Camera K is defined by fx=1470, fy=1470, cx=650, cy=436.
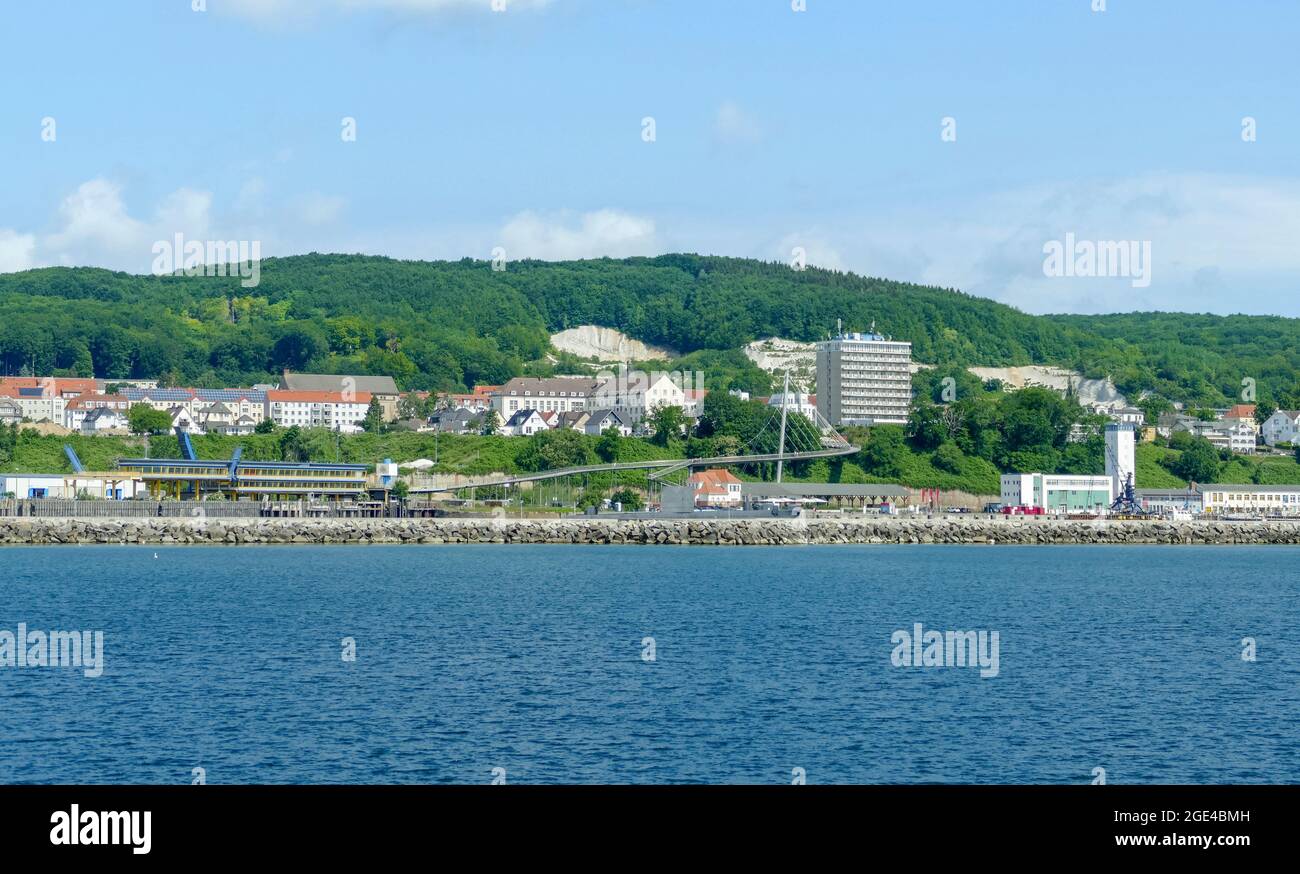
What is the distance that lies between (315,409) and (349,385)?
8.43 m

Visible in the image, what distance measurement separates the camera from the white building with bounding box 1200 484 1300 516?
10700cm

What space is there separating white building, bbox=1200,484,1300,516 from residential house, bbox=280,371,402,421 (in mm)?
73287

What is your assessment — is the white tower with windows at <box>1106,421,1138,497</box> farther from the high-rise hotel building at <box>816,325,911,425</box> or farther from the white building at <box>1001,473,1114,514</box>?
the high-rise hotel building at <box>816,325,911,425</box>

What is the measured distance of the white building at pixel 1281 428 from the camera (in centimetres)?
13525

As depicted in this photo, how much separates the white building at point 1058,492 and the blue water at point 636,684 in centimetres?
5211

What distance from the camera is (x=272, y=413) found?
452ft

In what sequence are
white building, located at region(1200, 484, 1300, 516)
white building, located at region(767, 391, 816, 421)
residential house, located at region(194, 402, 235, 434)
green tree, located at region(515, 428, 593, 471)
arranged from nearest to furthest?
green tree, located at region(515, 428, 593, 471), white building, located at region(1200, 484, 1300, 516), residential house, located at region(194, 402, 235, 434), white building, located at region(767, 391, 816, 421)

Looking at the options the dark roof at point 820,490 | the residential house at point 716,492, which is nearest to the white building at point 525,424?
the residential house at point 716,492

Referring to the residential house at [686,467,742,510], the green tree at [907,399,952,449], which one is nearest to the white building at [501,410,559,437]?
the residential house at [686,467,742,510]

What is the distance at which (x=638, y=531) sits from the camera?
80.7 m

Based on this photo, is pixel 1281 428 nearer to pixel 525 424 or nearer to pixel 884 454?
pixel 884 454
